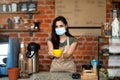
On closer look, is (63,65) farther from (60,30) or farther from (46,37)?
(46,37)

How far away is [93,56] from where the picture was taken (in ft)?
13.8

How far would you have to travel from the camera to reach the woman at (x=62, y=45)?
2.83 meters

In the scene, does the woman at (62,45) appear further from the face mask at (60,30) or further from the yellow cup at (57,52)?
the yellow cup at (57,52)

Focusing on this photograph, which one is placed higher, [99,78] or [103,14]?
[103,14]

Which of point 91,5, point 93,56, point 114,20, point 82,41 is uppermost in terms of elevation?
point 91,5

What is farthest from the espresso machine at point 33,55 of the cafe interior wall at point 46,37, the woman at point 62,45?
the cafe interior wall at point 46,37

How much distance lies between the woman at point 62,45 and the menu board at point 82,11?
1.16 metres

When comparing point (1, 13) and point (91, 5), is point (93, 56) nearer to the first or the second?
point (91, 5)

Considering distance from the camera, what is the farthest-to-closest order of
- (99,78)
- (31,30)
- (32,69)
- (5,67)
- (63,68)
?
(31,30) < (63,68) < (32,69) < (5,67) < (99,78)

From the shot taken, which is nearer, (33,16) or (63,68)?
(63,68)

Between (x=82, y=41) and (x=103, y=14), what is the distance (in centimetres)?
59

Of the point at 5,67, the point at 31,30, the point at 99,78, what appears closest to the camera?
the point at 99,78

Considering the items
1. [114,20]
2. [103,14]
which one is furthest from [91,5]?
[114,20]

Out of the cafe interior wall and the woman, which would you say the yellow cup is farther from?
the cafe interior wall
